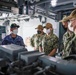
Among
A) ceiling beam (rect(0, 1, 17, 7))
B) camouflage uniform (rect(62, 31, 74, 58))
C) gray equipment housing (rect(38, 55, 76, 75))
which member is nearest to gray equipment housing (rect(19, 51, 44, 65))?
gray equipment housing (rect(38, 55, 76, 75))

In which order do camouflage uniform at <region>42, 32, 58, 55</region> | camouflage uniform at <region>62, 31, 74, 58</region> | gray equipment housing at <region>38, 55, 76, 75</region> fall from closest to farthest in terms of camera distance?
gray equipment housing at <region>38, 55, 76, 75</region>, camouflage uniform at <region>62, 31, 74, 58</region>, camouflage uniform at <region>42, 32, 58, 55</region>

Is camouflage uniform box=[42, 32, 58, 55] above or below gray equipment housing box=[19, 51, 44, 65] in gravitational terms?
below

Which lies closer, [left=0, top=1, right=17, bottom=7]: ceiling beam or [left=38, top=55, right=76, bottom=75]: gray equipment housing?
[left=38, top=55, right=76, bottom=75]: gray equipment housing

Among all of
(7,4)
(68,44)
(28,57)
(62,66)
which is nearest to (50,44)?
(68,44)

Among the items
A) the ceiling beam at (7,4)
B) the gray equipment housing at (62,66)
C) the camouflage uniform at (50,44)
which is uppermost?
the ceiling beam at (7,4)

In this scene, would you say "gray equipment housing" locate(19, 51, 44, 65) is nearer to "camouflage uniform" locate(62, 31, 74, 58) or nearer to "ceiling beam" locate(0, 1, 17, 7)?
"camouflage uniform" locate(62, 31, 74, 58)

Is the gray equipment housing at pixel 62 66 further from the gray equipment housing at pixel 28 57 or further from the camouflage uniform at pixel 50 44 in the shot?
the camouflage uniform at pixel 50 44

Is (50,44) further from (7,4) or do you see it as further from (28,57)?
(28,57)

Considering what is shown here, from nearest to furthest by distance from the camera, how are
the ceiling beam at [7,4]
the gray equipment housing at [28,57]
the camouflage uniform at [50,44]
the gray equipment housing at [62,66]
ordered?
the gray equipment housing at [62,66], the gray equipment housing at [28,57], the ceiling beam at [7,4], the camouflage uniform at [50,44]

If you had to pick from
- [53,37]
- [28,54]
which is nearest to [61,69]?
[28,54]

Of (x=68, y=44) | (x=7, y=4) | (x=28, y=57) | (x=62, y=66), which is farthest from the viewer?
(x=7, y=4)

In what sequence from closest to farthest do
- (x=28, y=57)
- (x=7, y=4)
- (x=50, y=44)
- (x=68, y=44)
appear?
(x=28, y=57), (x=68, y=44), (x=7, y=4), (x=50, y=44)

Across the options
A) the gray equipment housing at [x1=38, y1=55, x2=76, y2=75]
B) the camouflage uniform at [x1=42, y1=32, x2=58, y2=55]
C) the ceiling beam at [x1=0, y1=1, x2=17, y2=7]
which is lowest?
the camouflage uniform at [x1=42, y1=32, x2=58, y2=55]

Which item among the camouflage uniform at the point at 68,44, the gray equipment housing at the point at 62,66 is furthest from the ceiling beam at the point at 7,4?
the gray equipment housing at the point at 62,66
